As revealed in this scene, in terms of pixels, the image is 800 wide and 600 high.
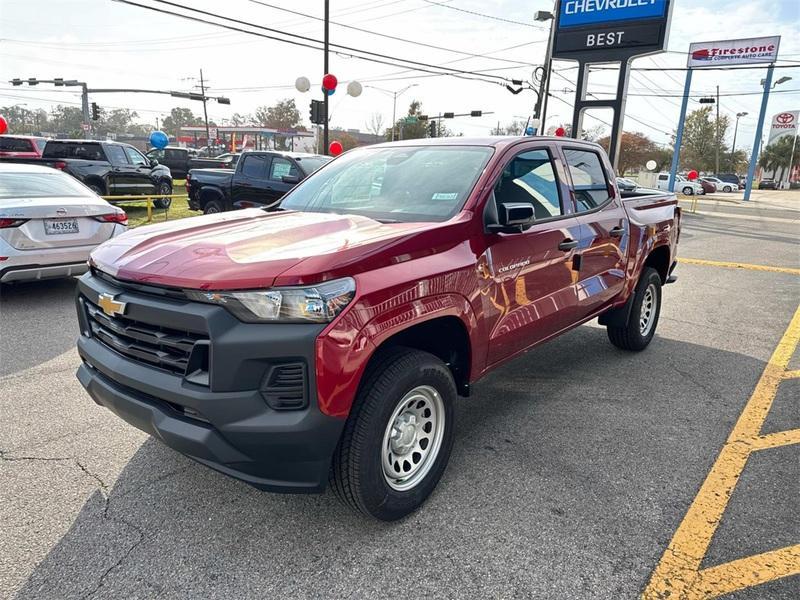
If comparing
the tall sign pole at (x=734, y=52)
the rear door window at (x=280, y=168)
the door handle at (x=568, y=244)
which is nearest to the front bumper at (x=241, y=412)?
the door handle at (x=568, y=244)

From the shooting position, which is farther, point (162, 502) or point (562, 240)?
point (562, 240)

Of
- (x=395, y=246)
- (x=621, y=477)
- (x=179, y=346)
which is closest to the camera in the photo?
(x=179, y=346)

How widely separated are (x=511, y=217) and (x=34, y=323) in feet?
16.7

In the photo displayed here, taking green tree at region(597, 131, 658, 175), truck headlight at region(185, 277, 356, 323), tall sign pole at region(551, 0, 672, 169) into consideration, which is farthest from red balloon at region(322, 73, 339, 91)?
green tree at region(597, 131, 658, 175)

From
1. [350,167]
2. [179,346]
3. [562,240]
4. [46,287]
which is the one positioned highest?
[350,167]

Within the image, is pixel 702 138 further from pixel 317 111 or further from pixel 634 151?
pixel 317 111

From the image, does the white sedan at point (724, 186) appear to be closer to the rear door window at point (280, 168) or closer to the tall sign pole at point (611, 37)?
the tall sign pole at point (611, 37)

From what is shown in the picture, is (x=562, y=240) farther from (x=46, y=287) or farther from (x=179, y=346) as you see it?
(x=46, y=287)

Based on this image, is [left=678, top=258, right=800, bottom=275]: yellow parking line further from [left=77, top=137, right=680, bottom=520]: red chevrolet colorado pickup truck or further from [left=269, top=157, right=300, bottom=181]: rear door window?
[left=77, top=137, right=680, bottom=520]: red chevrolet colorado pickup truck

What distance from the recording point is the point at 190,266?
2320 mm

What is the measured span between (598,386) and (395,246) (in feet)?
8.86

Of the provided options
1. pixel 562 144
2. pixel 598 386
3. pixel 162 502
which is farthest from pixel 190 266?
pixel 598 386

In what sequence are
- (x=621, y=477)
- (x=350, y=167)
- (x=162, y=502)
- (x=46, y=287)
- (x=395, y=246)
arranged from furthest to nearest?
(x=46, y=287) < (x=350, y=167) < (x=621, y=477) < (x=162, y=502) < (x=395, y=246)

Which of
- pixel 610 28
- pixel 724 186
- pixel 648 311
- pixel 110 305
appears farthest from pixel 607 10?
pixel 724 186
